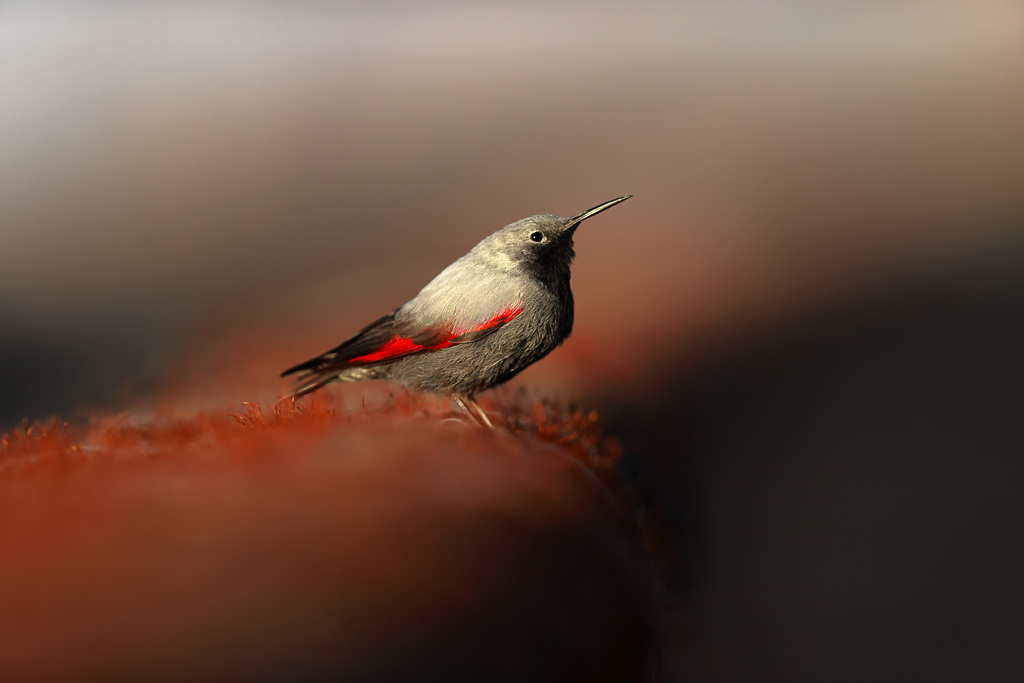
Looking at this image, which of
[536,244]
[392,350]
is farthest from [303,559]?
[536,244]

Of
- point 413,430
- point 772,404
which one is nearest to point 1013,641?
point 772,404

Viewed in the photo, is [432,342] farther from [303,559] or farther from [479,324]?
[303,559]

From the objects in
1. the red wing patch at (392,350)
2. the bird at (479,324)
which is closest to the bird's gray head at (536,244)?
the bird at (479,324)

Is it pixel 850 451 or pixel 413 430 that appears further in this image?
pixel 850 451

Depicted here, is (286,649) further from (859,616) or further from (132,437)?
(859,616)

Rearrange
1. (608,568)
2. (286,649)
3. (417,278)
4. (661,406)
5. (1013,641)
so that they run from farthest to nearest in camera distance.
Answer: (417,278) < (661,406) < (1013,641) < (608,568) < (286,649)

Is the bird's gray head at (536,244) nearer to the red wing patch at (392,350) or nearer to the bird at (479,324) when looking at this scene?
the bird at (479,324)

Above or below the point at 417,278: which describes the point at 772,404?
below

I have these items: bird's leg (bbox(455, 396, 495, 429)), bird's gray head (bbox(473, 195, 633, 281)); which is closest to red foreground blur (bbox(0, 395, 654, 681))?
bird's leg (bbox(455, 396, 495, 429))
